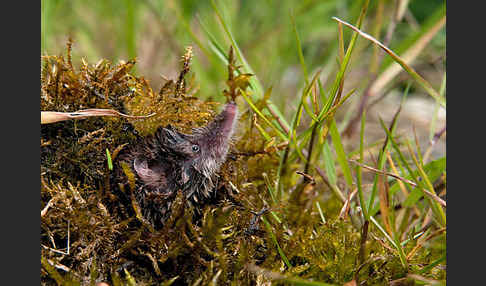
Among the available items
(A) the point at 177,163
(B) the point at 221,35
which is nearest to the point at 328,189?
(A) the point at 177,163

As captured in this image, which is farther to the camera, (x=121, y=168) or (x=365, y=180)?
(x=365, y=180)

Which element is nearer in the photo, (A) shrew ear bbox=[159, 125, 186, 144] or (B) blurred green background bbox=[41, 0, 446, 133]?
(A) shrew ear bbox=[159, 125, 186, 144]

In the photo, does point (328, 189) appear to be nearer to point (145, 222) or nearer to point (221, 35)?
point (145, 222)

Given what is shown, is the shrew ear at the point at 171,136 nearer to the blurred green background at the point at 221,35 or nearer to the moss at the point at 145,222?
the moss at the point at 145,222

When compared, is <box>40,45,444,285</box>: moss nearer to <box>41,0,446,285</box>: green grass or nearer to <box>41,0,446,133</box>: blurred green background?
<box>41,0,446,285</box>: green grass

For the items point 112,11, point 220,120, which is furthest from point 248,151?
→ point 112,11

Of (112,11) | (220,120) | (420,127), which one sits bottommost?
(420,127)

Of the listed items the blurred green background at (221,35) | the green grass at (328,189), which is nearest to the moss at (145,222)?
the green grass at (328,189)

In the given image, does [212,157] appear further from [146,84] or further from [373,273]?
[373,273]

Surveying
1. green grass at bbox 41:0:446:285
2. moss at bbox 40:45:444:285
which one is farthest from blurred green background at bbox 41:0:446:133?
moss at bbox 40:45:444:285

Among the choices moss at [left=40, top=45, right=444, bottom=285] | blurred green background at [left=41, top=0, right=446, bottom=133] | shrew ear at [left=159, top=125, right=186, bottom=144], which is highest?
blurred green background at [left=41, top=0, right=446, bottom=133]

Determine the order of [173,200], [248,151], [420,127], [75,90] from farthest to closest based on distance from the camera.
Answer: [420,127]
[248,151]
[75,90]
[173,200]
